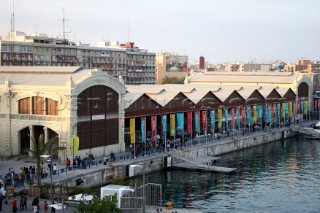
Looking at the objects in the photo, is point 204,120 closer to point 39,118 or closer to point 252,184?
point 252,184

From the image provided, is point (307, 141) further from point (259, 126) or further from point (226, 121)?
point (226, 121)

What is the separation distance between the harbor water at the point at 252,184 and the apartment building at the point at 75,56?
48.5 metres

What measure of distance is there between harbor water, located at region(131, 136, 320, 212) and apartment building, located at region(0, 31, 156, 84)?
48.5m

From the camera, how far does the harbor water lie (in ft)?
190

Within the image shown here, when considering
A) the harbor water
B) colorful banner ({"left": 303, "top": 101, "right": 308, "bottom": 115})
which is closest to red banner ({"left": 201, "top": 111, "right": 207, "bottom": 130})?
the harbor water

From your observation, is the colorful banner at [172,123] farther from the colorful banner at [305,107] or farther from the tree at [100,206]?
the colorful banner at [305,107]

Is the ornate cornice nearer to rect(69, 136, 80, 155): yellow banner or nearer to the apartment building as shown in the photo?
rect(69, 136, 80, 155): yellow banner

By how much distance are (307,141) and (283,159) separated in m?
26.1

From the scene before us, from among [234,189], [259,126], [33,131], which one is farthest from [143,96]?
[259,126]

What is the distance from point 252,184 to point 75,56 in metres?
85.0

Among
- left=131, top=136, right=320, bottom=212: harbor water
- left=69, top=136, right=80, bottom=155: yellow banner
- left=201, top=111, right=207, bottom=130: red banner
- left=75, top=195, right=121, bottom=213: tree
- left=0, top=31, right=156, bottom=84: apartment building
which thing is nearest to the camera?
left=75, top=195, right=121, bottom=213: tree

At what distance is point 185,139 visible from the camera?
91.7 m

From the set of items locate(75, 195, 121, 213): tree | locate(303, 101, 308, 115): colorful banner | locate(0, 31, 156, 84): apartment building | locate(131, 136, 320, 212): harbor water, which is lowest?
locate(131, 136, 320, 212): harbor water

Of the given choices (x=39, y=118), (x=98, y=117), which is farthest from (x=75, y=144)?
(x=98, y=117)
